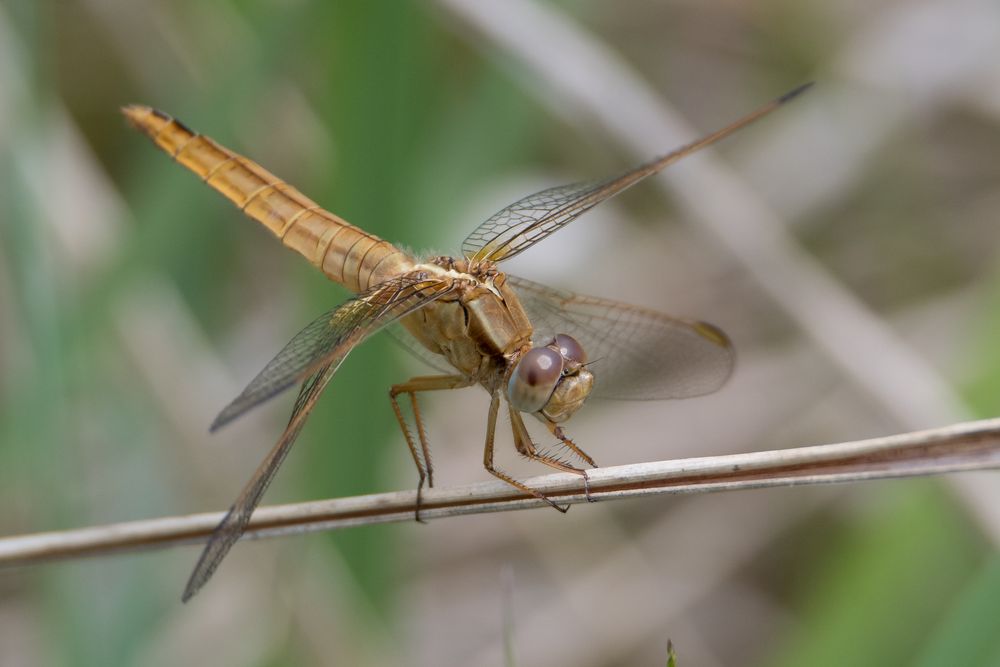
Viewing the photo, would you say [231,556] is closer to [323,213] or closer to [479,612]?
[479,612]

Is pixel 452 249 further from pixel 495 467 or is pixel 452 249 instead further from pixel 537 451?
pixel 537 451

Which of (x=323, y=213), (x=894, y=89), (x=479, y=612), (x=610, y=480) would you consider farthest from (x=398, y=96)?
(x=894, y=89)

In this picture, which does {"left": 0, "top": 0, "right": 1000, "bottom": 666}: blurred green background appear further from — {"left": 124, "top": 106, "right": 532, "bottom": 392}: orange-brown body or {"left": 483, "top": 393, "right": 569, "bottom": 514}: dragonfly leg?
{"left": 483, "top": 393, "right": 569, "bottom": 514}: dragonfly leg

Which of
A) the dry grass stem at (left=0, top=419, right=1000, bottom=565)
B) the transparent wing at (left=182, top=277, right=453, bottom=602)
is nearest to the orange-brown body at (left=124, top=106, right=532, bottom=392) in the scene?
the transparent wing at (left=182, top=277, right=453, bottom=602)

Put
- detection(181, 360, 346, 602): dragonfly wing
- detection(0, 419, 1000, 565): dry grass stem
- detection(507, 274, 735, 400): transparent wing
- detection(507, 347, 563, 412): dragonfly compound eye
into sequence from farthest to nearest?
detection(507, 274, 735, 400): transparent wing, detection(507, 347, 563, 412): dragonfly compound eye, detection(181, 360, 346, 602): dragonfly wing, detection(0, 419, 1000, 565): dry grass stem

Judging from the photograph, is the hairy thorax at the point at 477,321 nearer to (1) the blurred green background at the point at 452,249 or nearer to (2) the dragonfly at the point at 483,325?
(2) the dragonfly at the point at 483,325

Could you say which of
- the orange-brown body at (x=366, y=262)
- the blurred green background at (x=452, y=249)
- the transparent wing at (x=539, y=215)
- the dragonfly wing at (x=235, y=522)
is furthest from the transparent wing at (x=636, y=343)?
the dragonfly wing at (x=235, y=522)
